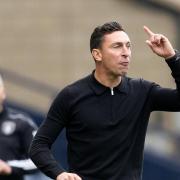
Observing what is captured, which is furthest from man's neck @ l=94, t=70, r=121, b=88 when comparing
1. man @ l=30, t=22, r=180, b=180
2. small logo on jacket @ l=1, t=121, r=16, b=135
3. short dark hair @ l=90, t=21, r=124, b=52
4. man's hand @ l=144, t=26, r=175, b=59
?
small logo on jacket @ l=1, t=121, r=16, b=135

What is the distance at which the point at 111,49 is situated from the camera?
713 centimetres

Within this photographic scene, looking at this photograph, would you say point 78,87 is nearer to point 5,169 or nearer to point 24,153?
point 5,169

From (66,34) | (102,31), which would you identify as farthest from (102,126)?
(66,34)

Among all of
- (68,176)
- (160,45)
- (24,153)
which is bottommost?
(24,153)

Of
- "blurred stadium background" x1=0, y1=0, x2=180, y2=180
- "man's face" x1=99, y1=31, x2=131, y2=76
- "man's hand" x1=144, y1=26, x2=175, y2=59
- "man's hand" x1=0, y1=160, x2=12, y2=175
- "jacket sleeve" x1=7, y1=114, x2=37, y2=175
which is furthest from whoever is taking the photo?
"blurred stadium background" x1=0, y1=0, x2=180, y2=180

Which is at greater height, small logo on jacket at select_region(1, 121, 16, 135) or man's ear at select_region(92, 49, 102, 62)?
man's ear at select_region(92, 49, 102, 62)

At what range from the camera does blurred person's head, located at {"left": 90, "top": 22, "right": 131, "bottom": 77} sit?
704 centimetres

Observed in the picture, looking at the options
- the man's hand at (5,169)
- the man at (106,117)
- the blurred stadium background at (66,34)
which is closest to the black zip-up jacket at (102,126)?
the man at (106,117)

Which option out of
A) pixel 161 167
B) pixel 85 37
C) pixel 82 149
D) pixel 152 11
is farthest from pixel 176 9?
pixel 82 149

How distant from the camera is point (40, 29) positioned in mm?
18078

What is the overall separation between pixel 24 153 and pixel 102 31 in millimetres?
2822

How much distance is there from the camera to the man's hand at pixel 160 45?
6910 millimetres

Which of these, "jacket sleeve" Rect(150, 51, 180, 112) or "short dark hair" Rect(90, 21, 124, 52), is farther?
"short dark hair" Rect(90, 21, 124, 52)

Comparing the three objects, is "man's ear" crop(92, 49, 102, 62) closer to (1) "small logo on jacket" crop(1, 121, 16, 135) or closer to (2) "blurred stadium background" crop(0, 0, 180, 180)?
(1) "small logo on jacket" crop(1, 121, 16, 135)
